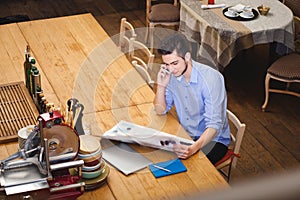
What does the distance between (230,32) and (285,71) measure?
0.56m

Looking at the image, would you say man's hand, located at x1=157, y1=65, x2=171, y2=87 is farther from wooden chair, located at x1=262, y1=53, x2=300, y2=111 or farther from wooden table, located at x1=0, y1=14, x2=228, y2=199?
wooden chair, located at x1=262, y1=53, x2=300, y2=111

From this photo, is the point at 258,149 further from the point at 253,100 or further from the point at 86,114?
the point at 86,114

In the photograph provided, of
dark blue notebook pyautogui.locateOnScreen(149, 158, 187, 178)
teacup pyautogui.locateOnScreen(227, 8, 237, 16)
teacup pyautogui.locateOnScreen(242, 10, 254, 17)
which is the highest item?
dark blue notebook pyautogui.locateOnScreen(149, 158, 187, 178)

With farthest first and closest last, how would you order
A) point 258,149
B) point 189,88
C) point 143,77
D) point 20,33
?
point 258,149 → point 20,33 → point 143,77 → point 189,88

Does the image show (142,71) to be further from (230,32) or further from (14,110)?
(230,32)

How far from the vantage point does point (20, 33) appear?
3.64 meters

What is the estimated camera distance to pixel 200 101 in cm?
291

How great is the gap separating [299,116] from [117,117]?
2208mm

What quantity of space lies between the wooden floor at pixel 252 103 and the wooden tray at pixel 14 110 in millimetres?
1335

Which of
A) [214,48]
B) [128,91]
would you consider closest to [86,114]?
[128,91]

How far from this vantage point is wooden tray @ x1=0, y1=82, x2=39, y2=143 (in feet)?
8.16

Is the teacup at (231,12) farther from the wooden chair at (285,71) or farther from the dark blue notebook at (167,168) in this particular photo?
the dark blue notebook at (167,168)

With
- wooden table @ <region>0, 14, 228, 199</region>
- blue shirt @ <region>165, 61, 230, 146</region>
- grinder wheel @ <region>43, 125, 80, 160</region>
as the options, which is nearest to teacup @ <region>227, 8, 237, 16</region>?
wooden table @ <region>0, 14, 228, 199</region>

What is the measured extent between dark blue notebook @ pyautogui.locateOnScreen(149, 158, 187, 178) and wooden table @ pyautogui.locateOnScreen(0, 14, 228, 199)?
0.02m
